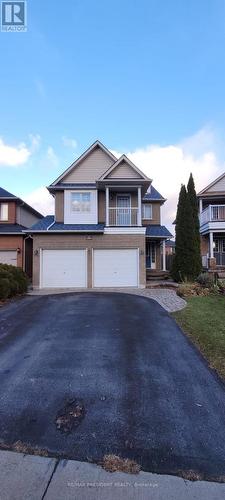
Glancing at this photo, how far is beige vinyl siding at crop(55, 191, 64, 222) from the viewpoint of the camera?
18.1m

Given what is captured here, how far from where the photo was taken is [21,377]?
495cm

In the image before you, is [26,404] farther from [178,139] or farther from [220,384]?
[178,139]

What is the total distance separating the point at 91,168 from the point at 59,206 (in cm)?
325

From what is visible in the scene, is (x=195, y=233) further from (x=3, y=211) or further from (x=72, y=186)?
(x=3, y=211)

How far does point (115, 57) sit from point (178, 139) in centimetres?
745

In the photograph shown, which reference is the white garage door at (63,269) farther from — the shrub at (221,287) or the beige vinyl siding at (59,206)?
the shrub at (221,287)

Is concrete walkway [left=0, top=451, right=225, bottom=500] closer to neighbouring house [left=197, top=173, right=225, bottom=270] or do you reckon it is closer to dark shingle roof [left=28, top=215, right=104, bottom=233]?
dark shingle roof [left=28, top=215, right=104, bottom=233]

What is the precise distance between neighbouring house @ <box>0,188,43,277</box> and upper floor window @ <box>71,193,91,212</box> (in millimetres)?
3780

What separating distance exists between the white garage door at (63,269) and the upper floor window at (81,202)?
111 inches

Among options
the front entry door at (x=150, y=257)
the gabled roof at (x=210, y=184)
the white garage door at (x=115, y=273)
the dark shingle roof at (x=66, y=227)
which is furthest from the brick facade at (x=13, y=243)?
the gabled roof at (x=210, y=184)

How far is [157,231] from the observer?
20.1 m

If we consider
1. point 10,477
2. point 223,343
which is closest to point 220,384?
point 223,343

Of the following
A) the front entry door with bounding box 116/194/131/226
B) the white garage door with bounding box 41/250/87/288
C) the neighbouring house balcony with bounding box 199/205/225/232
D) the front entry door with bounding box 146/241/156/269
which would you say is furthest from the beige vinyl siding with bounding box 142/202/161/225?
the white garage door with bounding box 41/250/87/288

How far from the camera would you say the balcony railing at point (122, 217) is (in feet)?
58.7
